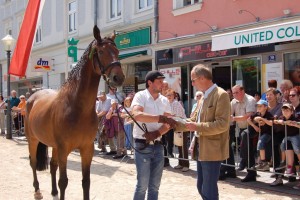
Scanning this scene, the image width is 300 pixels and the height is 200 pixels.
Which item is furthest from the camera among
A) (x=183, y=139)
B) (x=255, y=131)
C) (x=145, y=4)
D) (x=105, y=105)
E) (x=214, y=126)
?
(x=145, y=4)

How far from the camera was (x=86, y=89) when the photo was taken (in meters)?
5.25

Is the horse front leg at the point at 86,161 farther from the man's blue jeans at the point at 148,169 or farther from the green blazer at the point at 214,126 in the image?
the green blazer at the point at 214,126

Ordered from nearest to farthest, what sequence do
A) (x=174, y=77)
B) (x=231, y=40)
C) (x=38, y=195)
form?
1. (x=38, y=195)
2. (x=231, y=40)
3. (x=174, y=77)

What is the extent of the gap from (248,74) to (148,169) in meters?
8.16

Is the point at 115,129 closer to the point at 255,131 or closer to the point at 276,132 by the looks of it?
the point at 255,131

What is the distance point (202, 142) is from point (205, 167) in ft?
0.86

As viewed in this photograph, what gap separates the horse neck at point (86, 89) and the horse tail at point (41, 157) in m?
2.29

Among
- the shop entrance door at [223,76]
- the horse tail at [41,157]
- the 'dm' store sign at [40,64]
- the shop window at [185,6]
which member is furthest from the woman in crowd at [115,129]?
the 'dm' store sign at [40,64]

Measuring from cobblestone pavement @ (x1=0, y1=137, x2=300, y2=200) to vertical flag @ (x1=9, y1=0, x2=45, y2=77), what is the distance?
2.34 m

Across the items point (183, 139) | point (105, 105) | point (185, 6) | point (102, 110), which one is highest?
point (185, 6)

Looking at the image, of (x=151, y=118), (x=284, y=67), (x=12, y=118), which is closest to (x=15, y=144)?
(x=12, y=118)

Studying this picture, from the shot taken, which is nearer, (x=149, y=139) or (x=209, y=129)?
(x=209, y=129)

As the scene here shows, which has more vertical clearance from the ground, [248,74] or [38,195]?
[248,74]

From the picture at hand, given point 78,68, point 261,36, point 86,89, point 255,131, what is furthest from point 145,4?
point 86,89
